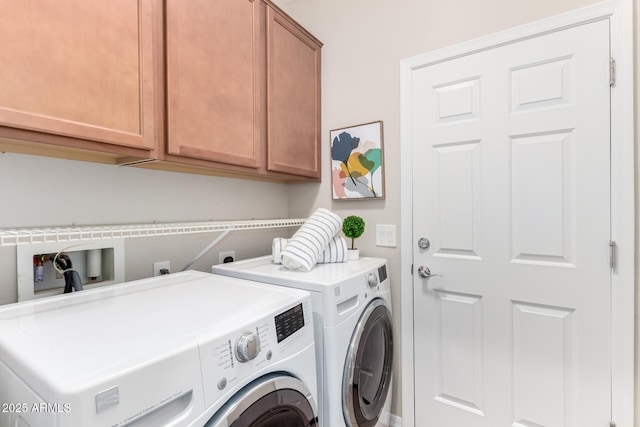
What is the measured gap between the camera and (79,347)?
2.16 ft

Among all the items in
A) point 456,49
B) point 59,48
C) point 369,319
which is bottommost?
point 369,319

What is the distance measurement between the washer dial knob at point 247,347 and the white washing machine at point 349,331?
42 centimetres

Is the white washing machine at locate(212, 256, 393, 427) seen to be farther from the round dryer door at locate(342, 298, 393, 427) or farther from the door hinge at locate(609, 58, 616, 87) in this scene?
the door hinge at locate(609, 58, 616, 87)

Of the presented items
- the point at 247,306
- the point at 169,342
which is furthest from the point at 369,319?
the point at 169,342

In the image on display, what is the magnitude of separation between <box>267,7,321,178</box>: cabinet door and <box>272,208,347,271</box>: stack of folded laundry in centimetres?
39

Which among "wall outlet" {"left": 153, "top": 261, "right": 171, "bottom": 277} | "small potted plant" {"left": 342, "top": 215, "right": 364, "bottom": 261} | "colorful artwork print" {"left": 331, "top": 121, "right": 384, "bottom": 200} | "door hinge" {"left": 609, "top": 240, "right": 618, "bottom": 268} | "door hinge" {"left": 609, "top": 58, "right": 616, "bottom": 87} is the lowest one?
"wall outlet" {"left": 153, "top": 261, "right": 171, "bottom": 277}

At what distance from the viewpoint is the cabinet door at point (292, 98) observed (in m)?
1.69

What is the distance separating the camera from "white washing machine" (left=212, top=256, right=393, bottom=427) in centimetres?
118

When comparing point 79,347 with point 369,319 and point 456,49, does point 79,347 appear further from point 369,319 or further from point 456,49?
point 456,49

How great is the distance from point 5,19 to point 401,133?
64.2 inches

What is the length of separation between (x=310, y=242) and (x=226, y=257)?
23.0 inches

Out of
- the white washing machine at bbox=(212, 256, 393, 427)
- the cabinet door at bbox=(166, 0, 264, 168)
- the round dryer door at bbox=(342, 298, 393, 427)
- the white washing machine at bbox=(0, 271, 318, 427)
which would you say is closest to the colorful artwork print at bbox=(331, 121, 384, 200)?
the white washing machine at bbox=(212, 256, 393, 427)

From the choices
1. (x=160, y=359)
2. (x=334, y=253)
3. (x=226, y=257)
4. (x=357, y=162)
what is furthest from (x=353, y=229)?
(x=160, y=359)

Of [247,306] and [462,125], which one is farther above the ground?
[462,125]
